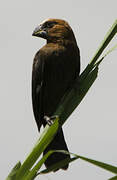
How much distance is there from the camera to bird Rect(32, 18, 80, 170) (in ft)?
12.6

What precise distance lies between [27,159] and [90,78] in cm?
72

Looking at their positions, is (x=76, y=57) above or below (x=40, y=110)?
above

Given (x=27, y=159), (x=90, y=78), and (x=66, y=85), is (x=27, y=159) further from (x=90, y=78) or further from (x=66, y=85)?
(x=66, y=85)

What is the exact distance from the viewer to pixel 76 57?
12.9 feet

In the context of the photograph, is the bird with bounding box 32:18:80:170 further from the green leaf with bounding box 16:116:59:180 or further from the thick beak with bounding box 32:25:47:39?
the green leaf with bounding box 16:116:59:180

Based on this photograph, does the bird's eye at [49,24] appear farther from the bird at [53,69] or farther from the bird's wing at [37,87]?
the bird's wing at [37,87]

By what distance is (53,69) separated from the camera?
386cm

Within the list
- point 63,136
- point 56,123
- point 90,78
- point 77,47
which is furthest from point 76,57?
point 56,123

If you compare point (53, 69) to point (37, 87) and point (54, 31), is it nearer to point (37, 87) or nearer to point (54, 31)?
point (37, 87)

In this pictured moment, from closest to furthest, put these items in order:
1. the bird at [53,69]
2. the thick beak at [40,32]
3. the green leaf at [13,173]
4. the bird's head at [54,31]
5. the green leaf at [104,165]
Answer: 1. the green leaf at [104,165]
2. the green leaf at [13,173]
3. the bird at [53,69]
4. the bird's head at [54,31]
5. the thick beak at [40,32]

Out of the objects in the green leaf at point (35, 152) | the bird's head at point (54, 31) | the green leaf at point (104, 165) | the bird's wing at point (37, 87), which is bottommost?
the bird's wing at point (37, 87)

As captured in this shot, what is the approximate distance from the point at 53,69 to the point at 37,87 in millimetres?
263

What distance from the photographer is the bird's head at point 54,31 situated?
398 cm

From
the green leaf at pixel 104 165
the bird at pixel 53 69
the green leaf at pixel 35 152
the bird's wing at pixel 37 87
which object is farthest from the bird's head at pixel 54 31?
the green leaf at pixel 104 165
